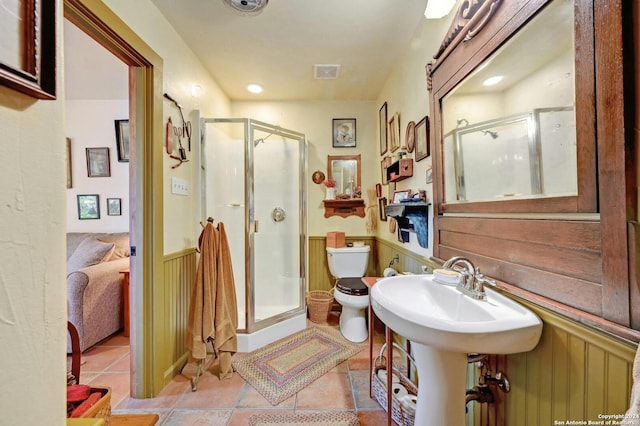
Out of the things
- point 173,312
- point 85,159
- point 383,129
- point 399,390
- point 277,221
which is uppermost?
point 383,129

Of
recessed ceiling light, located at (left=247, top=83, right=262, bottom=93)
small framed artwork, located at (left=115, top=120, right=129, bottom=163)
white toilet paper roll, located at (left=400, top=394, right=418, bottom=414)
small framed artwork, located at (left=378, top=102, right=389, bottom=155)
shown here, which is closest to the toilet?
white toilet paper roll, located at (left=400, top=394, right=418, bottom=414)

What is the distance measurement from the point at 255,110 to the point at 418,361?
108 inches

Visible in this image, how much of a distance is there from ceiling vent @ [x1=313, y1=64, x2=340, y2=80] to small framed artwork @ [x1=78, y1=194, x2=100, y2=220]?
2.74 metres

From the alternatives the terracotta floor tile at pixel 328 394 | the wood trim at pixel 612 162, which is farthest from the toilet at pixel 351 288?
the wood trim at pixel 612 162

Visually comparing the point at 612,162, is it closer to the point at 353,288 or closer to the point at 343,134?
the point at 353,288

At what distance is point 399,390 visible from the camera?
1.40m

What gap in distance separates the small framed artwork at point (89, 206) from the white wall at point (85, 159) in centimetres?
4

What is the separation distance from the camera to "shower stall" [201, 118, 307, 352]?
212 centimetres

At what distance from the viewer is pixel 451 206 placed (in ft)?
4.25

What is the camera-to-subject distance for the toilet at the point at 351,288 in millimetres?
2062

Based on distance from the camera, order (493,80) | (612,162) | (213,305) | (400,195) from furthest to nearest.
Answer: (400,195) → (213,305) → (493,80) → (612,162)

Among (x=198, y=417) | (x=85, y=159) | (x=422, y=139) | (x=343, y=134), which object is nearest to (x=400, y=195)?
(x=422, y=139)

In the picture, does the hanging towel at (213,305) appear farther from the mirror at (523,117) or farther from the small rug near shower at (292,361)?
the mirror at (523,117)

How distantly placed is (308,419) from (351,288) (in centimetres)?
94
